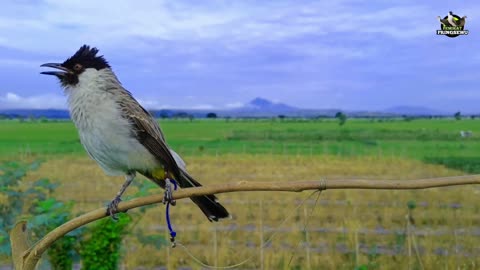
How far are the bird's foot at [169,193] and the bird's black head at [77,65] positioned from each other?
521mm

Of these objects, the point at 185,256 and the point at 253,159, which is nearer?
the point at 185,256

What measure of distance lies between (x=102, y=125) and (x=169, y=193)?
0.40 meters

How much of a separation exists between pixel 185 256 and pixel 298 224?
6.86 ft

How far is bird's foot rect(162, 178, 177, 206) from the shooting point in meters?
1.92

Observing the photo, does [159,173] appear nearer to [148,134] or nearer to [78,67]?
[148,134]

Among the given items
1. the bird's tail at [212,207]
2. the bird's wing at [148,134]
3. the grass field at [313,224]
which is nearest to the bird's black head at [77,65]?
the bird's wing at [148,134]

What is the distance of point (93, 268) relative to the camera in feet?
15.6

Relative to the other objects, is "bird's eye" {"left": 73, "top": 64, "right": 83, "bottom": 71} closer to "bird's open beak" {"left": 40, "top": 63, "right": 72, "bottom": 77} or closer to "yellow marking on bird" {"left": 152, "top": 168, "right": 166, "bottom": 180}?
"bird's open beak" {"left": 40, "top": 63, "right": 72, "bottom": 77}

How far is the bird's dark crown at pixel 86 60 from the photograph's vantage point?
221cm

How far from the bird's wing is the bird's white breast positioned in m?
0.02

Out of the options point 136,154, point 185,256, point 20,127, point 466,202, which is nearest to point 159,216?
point 185,256

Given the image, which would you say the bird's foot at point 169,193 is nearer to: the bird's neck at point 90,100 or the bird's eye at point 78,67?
the bird's neck at point 90,100

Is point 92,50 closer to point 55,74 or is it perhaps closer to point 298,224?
point 55,74
